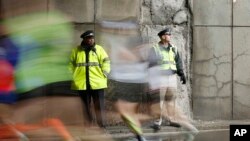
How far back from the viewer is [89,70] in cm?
877

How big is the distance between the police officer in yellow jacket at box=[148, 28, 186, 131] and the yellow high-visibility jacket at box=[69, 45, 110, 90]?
2.57 feet

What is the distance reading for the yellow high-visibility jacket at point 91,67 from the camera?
8.78 meters

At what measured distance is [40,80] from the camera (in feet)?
19.6

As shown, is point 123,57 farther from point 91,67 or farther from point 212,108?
point 212,108

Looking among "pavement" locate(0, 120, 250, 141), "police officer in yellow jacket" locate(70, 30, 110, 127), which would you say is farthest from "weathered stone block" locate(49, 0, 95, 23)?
"pavement" locate(0, 120, 250, 141)

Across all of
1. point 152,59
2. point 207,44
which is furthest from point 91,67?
point 207,44

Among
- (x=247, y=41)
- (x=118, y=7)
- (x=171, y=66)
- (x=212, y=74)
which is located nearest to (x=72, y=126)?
(x=171, y=66)

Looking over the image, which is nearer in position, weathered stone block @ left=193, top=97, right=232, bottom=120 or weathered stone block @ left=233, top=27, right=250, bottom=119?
weathered stone block @ left=193, top=97, right=232, bottom=120

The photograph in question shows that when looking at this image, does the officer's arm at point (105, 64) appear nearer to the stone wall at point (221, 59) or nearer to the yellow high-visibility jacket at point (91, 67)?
the yellow high-visibility jacket at point (91, 67)

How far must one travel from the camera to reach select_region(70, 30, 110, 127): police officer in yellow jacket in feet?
28.8

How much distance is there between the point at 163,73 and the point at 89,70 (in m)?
1.22

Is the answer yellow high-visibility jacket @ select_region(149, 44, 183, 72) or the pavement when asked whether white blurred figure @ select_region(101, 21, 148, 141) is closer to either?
yellow high-visibility jacket @ select_region(149, 44, 183, 72)

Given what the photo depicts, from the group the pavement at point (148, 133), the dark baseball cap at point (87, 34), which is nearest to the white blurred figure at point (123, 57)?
the pavement at point (148, 133)

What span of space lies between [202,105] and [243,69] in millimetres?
1098
